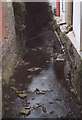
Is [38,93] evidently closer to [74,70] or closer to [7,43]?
[74,70]

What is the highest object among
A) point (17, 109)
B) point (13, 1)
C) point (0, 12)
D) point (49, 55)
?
point (13, 1)

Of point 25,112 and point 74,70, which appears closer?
point 25,112

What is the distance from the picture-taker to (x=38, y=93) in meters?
6.02

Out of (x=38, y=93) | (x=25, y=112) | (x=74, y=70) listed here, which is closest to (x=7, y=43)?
(x=38, y=93)

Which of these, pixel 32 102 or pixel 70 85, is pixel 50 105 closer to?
pixel 32 102

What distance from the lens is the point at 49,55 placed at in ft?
33.9

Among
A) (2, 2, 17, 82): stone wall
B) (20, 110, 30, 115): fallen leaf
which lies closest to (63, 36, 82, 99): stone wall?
(20, 110, 30, 115): fallen leaf

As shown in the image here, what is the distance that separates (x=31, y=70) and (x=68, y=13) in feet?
10.4

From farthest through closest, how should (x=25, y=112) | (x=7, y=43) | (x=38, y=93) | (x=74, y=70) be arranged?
1. (x=7, y=43)
2. (x=38, y=93)
3. (x=74, y=70)
4. (x=25, y=112)

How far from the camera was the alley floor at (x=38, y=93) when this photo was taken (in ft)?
16.0

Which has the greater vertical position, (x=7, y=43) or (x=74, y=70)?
(x=7, y=43)

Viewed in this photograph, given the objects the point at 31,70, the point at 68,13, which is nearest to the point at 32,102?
the point at 31,70

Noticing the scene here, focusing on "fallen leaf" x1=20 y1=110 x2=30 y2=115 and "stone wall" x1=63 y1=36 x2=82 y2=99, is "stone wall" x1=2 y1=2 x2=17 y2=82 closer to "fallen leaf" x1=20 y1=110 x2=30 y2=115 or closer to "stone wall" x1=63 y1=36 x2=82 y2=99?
"fallen leaf" x1=20 y1=110 x2=30 y2=115

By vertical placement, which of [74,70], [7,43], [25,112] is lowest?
[25,112]
